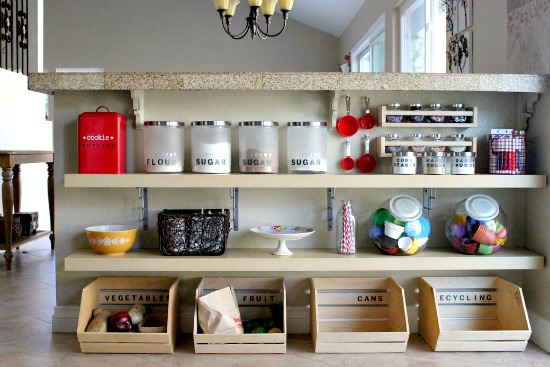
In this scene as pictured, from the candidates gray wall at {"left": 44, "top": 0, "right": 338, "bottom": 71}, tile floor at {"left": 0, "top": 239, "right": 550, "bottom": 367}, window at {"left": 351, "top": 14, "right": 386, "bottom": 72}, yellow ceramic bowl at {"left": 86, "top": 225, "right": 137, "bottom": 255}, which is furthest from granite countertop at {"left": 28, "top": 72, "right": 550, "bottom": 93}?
gray wall at {"left": 44, "top": 0, "right": 338, "bottom": 71}

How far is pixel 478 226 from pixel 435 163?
0.33 metres

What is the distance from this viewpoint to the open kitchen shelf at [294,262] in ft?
8.25

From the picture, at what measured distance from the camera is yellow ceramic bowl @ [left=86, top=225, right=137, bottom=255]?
8.42ft

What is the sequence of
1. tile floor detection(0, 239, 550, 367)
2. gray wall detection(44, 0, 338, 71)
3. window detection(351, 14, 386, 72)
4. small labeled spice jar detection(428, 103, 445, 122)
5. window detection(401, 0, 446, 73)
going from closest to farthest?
tile floor detection(0, 239, 550, 367) < small labeled spice jar detection(428, 103, 445, 122) < window detection(401, 0, 446, 73) < window detection(351, 14, 386, 72) < gray wall detection(44, 0, 338, 71)

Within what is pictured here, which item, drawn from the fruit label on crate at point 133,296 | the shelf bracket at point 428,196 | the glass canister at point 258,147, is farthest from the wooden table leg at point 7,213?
the shelf bracket at point 428,196

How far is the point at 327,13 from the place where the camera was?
7641 mm

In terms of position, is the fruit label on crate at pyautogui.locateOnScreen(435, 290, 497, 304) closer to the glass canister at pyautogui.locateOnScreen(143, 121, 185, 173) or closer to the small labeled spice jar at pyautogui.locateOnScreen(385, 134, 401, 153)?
the small labeled spice jar at pyautogui.locateOnScreen(385, 134, 401, 153)

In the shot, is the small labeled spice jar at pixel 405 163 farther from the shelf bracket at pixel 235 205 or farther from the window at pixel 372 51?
the window at pixel 372 51

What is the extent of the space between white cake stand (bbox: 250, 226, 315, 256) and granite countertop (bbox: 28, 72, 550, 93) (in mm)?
630

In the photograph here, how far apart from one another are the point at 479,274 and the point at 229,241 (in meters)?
1.21

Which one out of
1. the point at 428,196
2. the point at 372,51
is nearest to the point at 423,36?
the point at 372,51

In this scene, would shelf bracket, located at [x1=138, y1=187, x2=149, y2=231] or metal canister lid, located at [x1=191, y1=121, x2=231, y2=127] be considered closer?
metal canister lid, located at [x1=191, y1=121, x2=231, y2=127]

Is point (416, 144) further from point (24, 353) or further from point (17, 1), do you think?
point (17, 1)

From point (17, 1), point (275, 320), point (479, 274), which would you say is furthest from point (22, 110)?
point (479, 274)
